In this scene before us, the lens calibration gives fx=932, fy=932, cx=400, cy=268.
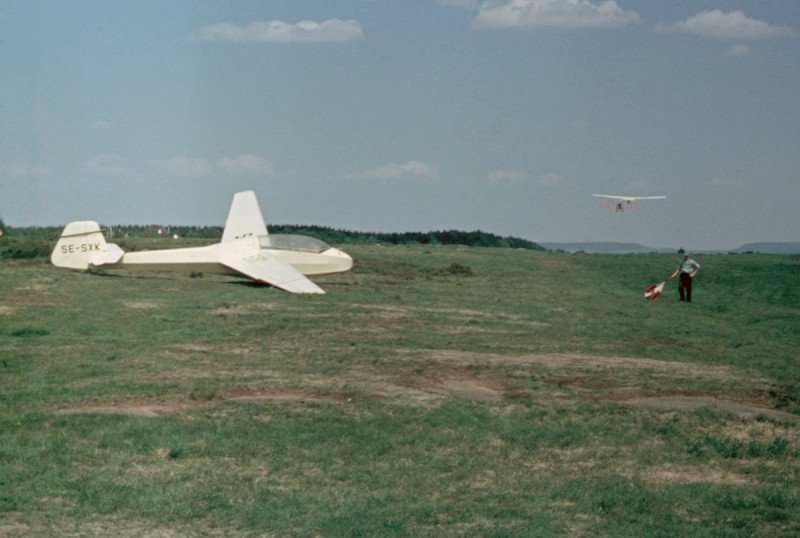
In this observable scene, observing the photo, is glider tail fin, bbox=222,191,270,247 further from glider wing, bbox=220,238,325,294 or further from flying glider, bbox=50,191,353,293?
glider wing, bbox=220,238,325,294

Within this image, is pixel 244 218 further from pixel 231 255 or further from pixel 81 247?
pixel 81 247

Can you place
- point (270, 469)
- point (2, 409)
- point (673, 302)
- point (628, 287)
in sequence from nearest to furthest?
point (270, 469)
point (2, 409)
point (673, 302)
point (628, 287)

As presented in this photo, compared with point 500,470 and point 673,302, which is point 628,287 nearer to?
point 673,302

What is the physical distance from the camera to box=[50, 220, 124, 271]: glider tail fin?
35.8 meters

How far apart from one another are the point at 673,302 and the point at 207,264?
17.1 metres

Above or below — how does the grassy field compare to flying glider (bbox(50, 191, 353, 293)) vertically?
below

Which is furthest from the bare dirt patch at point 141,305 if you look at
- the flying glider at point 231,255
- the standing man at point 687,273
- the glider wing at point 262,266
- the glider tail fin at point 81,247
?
the standing man at point 687,273

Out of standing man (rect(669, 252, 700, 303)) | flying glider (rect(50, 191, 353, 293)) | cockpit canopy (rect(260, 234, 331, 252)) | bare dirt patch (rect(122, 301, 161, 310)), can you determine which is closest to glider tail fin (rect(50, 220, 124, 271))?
flying glider (rect(50, 191, 353, 293))

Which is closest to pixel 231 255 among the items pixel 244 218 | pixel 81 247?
pixel 244 218

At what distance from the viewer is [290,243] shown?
3534 centimetres

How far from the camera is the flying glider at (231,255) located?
33.8 m

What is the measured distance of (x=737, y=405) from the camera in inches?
537

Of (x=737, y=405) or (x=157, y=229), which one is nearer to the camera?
(x=737, y=405)

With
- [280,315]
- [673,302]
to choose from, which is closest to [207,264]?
[280,315]
